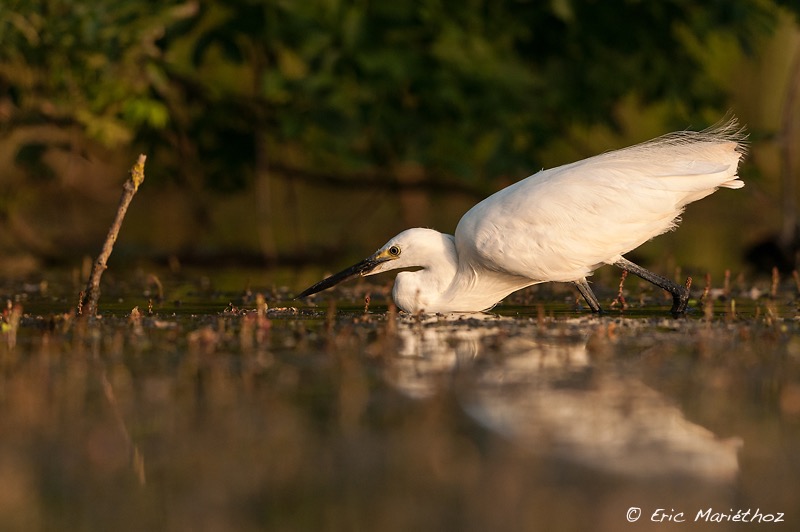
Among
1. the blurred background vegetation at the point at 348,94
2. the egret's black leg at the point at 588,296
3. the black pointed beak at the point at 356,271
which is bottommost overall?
the egret's black leg at the point at 588,296

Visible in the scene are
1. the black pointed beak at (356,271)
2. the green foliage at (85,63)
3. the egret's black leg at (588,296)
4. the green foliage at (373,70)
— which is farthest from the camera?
the green foliage at (373,70)

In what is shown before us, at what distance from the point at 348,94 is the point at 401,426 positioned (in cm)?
812

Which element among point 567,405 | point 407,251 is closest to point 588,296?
point 407,251

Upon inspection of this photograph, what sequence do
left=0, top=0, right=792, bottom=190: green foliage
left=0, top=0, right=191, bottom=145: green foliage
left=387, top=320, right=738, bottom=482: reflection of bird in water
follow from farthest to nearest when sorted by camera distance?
left=0, top=0, right=792, bottom=190: green foliage < left=0, top=0, right=191, bottom=145: green foliage < left=387, top=320, right=738, bottom=482: reflection of bird in water

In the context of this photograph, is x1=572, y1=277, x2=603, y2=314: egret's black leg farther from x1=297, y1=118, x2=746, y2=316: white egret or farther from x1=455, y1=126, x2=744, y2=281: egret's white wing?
x1=455, y1=126, x2=744, y2=281: egret's white wing

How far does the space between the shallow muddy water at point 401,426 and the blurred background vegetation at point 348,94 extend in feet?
17.8

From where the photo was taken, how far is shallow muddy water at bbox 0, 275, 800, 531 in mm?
3695

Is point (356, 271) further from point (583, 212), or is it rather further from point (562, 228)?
point (583, 212)

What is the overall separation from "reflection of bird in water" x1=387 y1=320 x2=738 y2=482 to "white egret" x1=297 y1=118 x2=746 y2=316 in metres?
1.11

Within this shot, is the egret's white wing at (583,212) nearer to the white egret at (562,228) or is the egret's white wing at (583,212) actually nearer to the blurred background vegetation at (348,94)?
the white egret at (562,228)

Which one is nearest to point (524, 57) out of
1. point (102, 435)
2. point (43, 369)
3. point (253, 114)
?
point (253, 114)

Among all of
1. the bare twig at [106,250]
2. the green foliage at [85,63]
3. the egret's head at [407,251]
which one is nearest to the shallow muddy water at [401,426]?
the bare twig at [106,250]

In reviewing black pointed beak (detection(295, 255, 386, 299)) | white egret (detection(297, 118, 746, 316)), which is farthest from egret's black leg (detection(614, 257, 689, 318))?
black pointed beak (detection(295, 255, 386, 299))

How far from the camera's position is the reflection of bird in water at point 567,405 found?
4.15m
